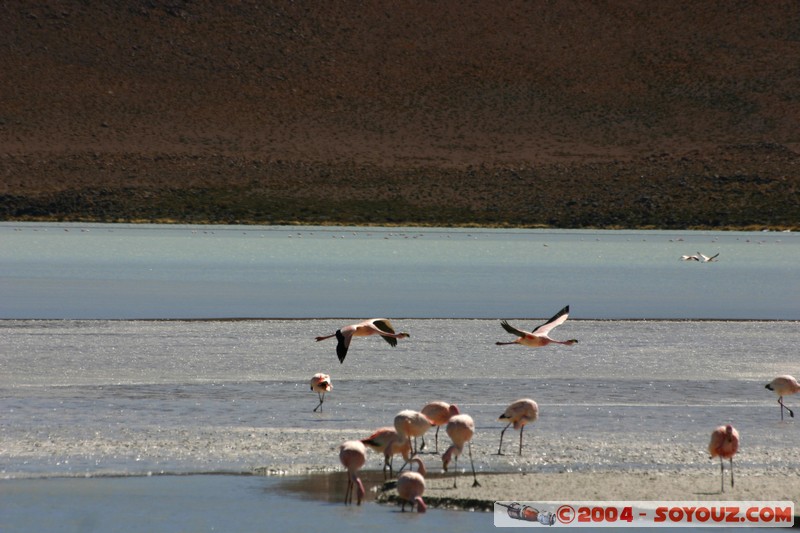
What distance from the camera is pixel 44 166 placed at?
81.7m

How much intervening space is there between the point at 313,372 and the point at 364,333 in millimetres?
2300

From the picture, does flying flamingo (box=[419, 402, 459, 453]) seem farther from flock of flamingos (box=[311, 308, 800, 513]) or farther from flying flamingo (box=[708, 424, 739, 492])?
flying flamingo (box=[708, 424, 739, 492])

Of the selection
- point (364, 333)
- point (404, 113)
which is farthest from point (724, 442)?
point (404, 113)

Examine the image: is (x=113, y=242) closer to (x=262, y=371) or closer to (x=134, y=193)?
(x=134, y=193)

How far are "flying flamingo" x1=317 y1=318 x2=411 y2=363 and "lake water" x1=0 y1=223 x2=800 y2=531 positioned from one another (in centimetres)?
50

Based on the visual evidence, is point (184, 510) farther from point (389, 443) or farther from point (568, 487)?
point (568, 487)

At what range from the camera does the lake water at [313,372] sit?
7.88m

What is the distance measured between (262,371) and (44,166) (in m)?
71.1

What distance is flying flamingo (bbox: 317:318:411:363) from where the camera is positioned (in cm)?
1082

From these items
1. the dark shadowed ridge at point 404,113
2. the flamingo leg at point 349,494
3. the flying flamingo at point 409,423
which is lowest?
the flamingo leg at point 349,494

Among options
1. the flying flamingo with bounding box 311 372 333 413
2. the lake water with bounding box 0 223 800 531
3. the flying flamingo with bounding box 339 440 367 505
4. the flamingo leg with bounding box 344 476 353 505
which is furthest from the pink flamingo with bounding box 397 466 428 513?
the flying flamingo with bounding box 311 372 333 413

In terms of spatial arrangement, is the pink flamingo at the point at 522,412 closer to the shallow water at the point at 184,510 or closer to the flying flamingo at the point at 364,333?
the shallow water at the point at 184,510

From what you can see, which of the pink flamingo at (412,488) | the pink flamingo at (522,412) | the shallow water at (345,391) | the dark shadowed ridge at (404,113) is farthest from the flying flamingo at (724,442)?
the dark shadowed ridge at (404,113)

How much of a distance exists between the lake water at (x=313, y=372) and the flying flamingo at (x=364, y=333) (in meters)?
0.50
